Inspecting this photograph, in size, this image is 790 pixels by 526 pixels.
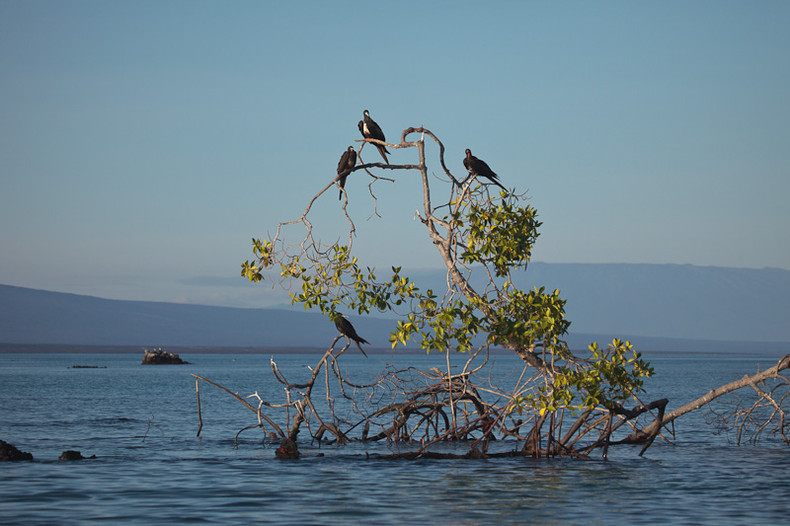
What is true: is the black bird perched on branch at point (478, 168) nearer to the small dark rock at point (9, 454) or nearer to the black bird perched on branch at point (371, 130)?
the black bird perched on branch at point (371, 130)

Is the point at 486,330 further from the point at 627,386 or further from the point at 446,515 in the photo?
the point at 446,515

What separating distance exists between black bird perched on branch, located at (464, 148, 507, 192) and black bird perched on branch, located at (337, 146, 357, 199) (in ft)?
7.32

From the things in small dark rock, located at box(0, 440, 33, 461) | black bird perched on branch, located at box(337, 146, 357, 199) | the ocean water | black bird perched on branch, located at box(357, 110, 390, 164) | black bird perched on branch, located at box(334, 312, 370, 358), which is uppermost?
black bird perched on branch, located at box(357, 110, 390, 164)

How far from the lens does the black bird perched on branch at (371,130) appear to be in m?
16.6

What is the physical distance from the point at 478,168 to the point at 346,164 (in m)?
2.54

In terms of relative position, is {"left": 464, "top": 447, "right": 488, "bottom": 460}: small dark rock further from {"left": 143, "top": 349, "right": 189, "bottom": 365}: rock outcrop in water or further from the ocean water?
{"left": 143, "top": 349, "right": 189, "bottom": 365}: rock outcrop in water

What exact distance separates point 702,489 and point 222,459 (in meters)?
10.2

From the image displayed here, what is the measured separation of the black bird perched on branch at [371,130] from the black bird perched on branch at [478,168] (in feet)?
5.24

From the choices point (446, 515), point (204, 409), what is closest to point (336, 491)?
point (446, 515)

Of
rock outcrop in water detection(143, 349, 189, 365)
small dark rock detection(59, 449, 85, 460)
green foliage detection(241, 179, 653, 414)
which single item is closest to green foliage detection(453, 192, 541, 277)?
green foliage detection(241, 179, 653, 414)

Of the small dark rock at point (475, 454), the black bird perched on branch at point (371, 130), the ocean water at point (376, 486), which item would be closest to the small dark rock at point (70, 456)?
the ocean water at point (376, 486)

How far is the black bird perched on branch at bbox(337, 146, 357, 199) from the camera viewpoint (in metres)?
15.9

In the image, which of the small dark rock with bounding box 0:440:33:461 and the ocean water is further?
the small dark rock with bounding box 0:440:33:461

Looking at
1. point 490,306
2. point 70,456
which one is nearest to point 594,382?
point 490,306
